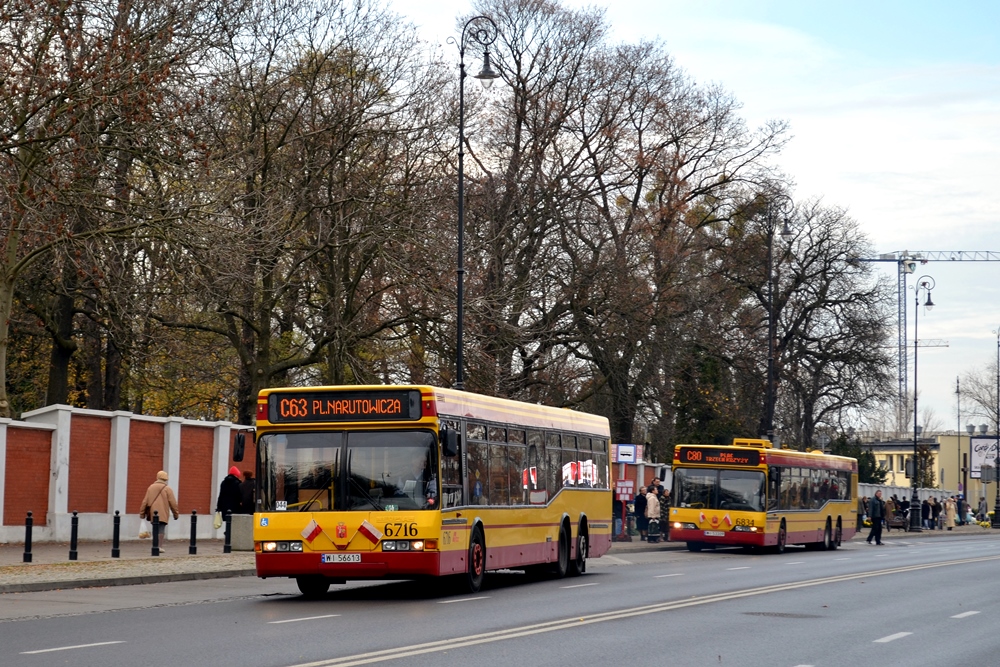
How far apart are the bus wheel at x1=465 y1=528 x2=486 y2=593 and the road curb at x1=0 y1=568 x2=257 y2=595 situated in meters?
4.57

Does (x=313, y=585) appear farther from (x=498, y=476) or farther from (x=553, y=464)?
(x=553, y=464)

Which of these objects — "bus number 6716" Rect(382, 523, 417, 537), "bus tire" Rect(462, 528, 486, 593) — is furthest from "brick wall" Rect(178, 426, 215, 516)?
"bus number 6716" Rect(382, 523, 417, 537)

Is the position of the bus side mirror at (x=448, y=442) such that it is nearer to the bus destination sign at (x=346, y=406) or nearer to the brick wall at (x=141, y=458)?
the bus destination sign at (x=346, y=406)

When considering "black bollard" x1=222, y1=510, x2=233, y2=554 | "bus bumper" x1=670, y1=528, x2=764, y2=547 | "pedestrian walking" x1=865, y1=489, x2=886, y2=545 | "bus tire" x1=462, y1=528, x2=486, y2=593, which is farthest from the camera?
"pedestrian walking" x1=865, y1=489, x2=886, y2=545

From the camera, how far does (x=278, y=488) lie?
1841cm

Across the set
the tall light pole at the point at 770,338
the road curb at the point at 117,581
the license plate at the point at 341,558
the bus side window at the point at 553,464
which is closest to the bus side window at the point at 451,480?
the license plate at the point at 341,558

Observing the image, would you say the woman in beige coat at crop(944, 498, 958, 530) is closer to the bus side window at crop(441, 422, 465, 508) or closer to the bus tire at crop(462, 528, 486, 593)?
the bus tire at crop(462, 528, 486, 593)

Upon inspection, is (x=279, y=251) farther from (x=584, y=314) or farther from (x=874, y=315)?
(x=874, y=315)

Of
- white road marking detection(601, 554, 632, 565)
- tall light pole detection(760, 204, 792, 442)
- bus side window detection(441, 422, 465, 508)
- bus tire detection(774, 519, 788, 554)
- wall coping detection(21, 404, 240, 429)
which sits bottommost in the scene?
white road marking detection(601, 554, 632, 565)

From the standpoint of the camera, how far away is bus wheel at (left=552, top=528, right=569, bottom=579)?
79.3ft

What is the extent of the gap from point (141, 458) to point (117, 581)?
36.3ft

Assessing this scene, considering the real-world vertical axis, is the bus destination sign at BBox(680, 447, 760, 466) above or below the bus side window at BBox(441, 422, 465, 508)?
above

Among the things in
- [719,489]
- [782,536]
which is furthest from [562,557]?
[782,536]

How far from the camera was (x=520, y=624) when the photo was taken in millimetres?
14992
